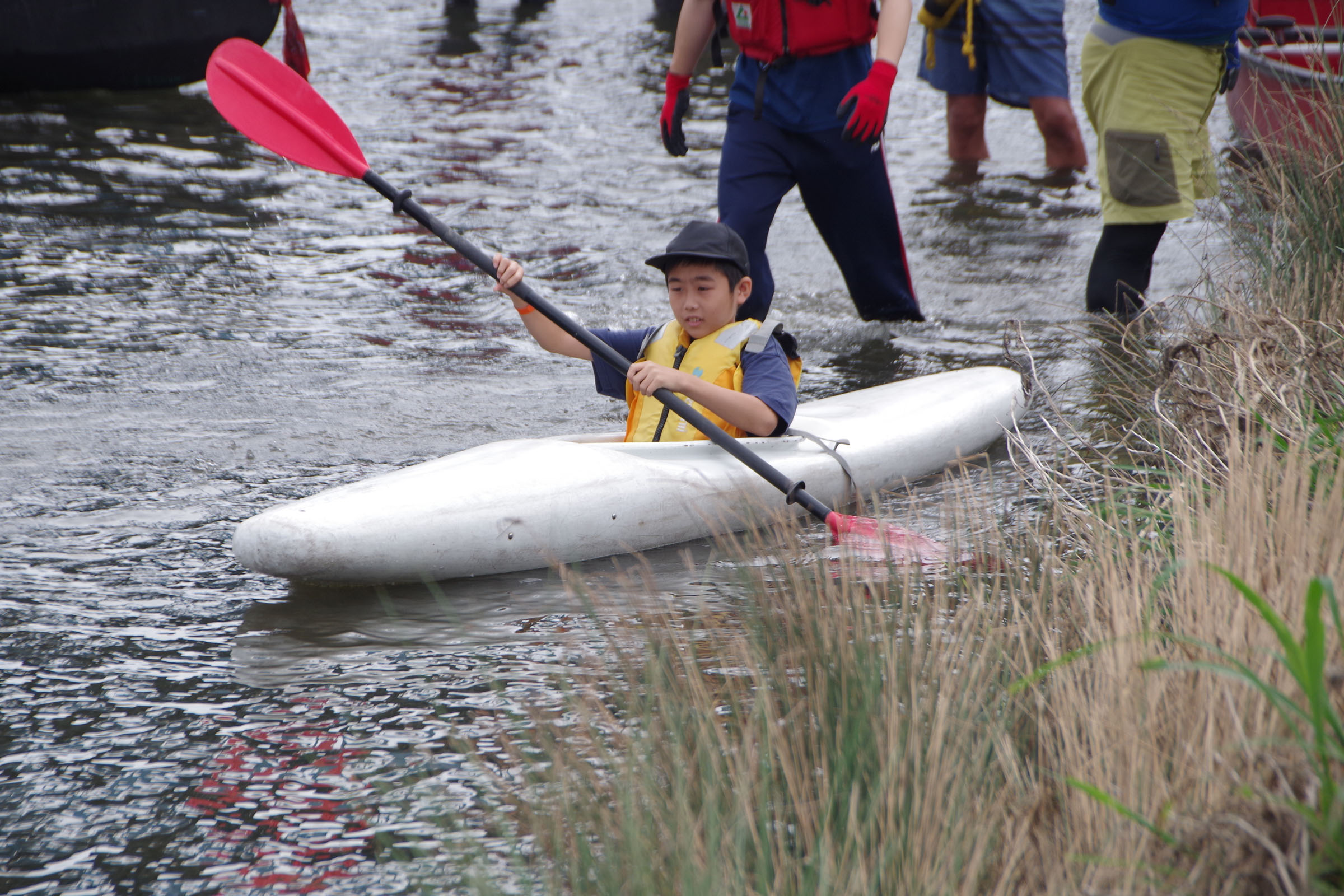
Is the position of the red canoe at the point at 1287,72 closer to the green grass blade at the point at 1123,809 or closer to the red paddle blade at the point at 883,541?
the red paddle blade at the point at 883,541

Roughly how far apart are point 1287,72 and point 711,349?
4.15 metres

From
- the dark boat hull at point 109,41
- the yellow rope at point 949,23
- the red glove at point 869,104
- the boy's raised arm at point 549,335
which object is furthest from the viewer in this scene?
the dark boat hull at point 109,41

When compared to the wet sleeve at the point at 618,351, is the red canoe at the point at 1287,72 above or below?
above

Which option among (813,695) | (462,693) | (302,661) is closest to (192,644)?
(302,661)

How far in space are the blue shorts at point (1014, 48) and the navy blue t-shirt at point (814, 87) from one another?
2956 millimetres

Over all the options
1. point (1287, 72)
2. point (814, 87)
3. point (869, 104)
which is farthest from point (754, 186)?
point (1287, 72)

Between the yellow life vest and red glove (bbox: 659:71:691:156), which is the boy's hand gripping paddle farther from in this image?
red glove (bbox: 659:71:691:156)

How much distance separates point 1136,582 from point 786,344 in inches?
73.8

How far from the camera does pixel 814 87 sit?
4332mm

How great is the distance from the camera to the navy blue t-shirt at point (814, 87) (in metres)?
4.33

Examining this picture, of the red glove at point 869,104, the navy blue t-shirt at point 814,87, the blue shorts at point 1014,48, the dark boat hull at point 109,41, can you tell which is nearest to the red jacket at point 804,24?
the navy blue t-shirt at point 814,87

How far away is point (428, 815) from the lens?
2.14m

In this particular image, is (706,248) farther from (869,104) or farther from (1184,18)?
(1184,18)

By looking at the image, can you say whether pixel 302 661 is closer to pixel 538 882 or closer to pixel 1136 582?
pixel 538 882
